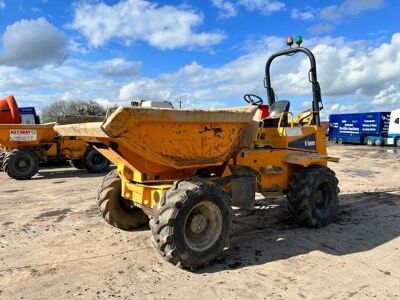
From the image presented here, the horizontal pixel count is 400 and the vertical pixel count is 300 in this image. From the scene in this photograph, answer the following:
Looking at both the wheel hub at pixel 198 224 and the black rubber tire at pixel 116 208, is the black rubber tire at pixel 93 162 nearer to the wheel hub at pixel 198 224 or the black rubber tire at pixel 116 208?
the black rubber tire at pixel 116 208

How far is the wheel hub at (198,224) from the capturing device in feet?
16.0

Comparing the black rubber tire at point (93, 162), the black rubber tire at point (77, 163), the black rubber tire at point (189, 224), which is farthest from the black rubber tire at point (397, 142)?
the black rubber tire at point (189, 224)

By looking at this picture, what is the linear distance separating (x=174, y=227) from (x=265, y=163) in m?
2.17

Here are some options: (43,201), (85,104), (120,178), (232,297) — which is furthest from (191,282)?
(85,104)

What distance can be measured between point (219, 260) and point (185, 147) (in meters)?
1.39

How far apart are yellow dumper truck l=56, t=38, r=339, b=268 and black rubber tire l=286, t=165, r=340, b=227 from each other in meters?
0.02

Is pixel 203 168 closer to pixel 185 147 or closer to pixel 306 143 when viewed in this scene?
pixel 185 147

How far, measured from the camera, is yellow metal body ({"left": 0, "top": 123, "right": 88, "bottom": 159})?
492 inches

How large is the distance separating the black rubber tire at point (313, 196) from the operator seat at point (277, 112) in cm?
86

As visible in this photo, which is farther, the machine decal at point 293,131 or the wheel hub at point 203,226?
the machine decal at point 293,131

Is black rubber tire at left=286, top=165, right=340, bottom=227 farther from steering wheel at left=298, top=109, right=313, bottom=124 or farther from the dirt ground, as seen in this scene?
steering wheel at left=298, top=109, right=313, bottom=124

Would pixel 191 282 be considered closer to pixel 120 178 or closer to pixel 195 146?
pixel 195 146

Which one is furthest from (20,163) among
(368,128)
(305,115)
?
(368,128)

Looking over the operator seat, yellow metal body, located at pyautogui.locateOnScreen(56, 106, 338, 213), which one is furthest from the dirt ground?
the operator seat
